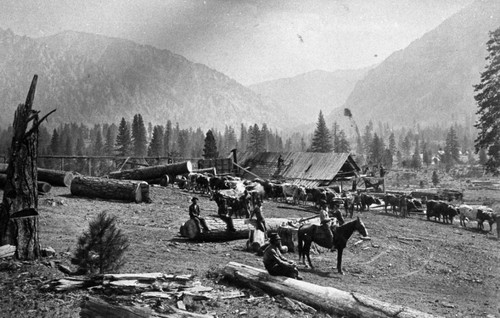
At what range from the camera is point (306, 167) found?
122ft

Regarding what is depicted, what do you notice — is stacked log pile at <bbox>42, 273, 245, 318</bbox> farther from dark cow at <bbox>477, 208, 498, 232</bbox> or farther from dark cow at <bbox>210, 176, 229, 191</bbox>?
dark cow at <bbox>477, 208, 498, 232</bbox>

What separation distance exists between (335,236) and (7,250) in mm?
9126

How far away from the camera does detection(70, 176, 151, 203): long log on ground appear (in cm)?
2136

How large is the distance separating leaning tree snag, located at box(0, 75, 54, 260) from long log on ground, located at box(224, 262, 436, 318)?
4951mm

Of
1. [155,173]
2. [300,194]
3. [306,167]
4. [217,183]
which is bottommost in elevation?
[300,194]

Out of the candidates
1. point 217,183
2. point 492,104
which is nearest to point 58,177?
point 217,183

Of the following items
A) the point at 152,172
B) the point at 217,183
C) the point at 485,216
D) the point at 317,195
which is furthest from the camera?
the point at 152,172

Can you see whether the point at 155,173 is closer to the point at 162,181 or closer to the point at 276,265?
the point at 162,181

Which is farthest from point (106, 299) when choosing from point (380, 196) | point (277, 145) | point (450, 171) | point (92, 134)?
point (92, 134)

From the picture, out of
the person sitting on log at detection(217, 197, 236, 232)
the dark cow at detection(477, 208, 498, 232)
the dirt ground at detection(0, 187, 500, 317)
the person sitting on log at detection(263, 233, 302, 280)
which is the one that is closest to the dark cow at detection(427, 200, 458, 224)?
the dark cow at detection(477, 208, 498, 232)

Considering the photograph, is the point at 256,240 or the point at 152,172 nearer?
the point at 256,240

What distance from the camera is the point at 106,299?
259 inches

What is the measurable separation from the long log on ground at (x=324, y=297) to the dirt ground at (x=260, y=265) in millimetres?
238

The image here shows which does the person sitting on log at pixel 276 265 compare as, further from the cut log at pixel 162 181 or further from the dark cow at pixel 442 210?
the cut log at pixel 162 181
